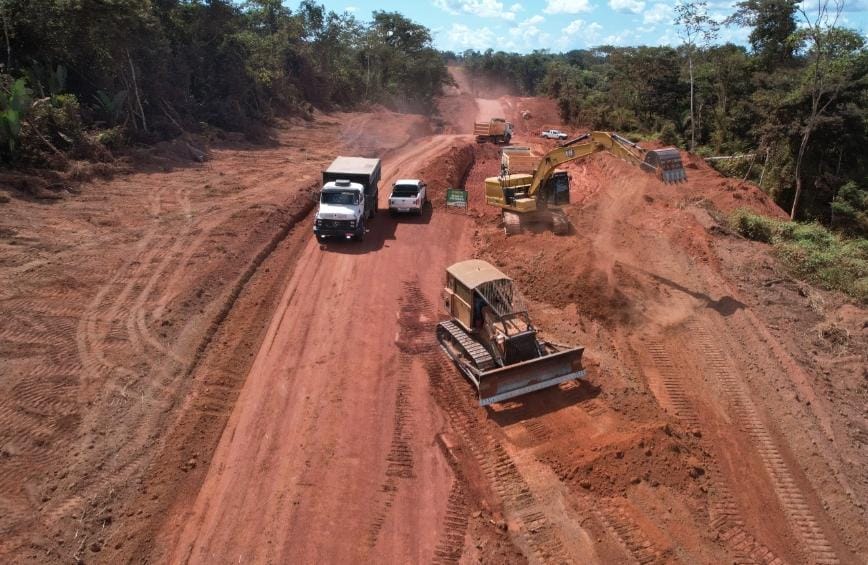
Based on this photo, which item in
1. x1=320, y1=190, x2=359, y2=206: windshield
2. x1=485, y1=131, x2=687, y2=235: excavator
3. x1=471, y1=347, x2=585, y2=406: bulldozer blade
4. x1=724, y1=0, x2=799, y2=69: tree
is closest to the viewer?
x1=471, y1=347, x2=585, y2=406: bulldozer blade

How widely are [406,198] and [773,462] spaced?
18271 millimetres

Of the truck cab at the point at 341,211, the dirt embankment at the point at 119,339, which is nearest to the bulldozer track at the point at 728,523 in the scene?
the dirt embankment at the point at 119,339

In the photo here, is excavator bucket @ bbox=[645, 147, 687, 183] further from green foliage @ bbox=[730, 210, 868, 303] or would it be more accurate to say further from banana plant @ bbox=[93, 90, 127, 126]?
banana plant @ bbox=[93, 90, 127, 126]

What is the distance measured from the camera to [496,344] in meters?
14.1

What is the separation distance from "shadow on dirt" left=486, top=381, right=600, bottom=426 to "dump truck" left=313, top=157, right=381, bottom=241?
11.5m

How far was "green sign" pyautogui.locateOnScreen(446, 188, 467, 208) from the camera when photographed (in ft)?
94.3

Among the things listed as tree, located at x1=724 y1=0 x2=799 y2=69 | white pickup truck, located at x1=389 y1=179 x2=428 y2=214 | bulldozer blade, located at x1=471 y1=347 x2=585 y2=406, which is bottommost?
bulldozer blade, located at x1=471 y1=347 x2=585 y2=406

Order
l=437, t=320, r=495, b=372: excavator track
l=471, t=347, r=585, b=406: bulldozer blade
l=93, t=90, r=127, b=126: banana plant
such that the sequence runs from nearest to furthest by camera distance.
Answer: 1. l=471, t=347, r=585, b=406: bulldozer blade
2. l=437, t=320, r=495, b=372: excavator track
3. l=93, t=90, r=127, b=126: banana plant

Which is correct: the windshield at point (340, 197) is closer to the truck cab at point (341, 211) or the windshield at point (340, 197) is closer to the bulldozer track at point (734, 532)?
the truck cab at point (341, 211)

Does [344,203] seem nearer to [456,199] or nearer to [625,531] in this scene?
[456,199]

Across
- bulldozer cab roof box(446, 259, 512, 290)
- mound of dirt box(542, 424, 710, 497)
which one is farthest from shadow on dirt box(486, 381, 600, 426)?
bulldozer cab roof box(446, 259, 512, 290)

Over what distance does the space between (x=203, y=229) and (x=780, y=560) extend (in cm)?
2166

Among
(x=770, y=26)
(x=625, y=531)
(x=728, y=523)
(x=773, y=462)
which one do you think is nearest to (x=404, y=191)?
(x=773, y=462)

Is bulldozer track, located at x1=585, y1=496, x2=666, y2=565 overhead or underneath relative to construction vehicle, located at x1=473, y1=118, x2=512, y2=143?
underneath
